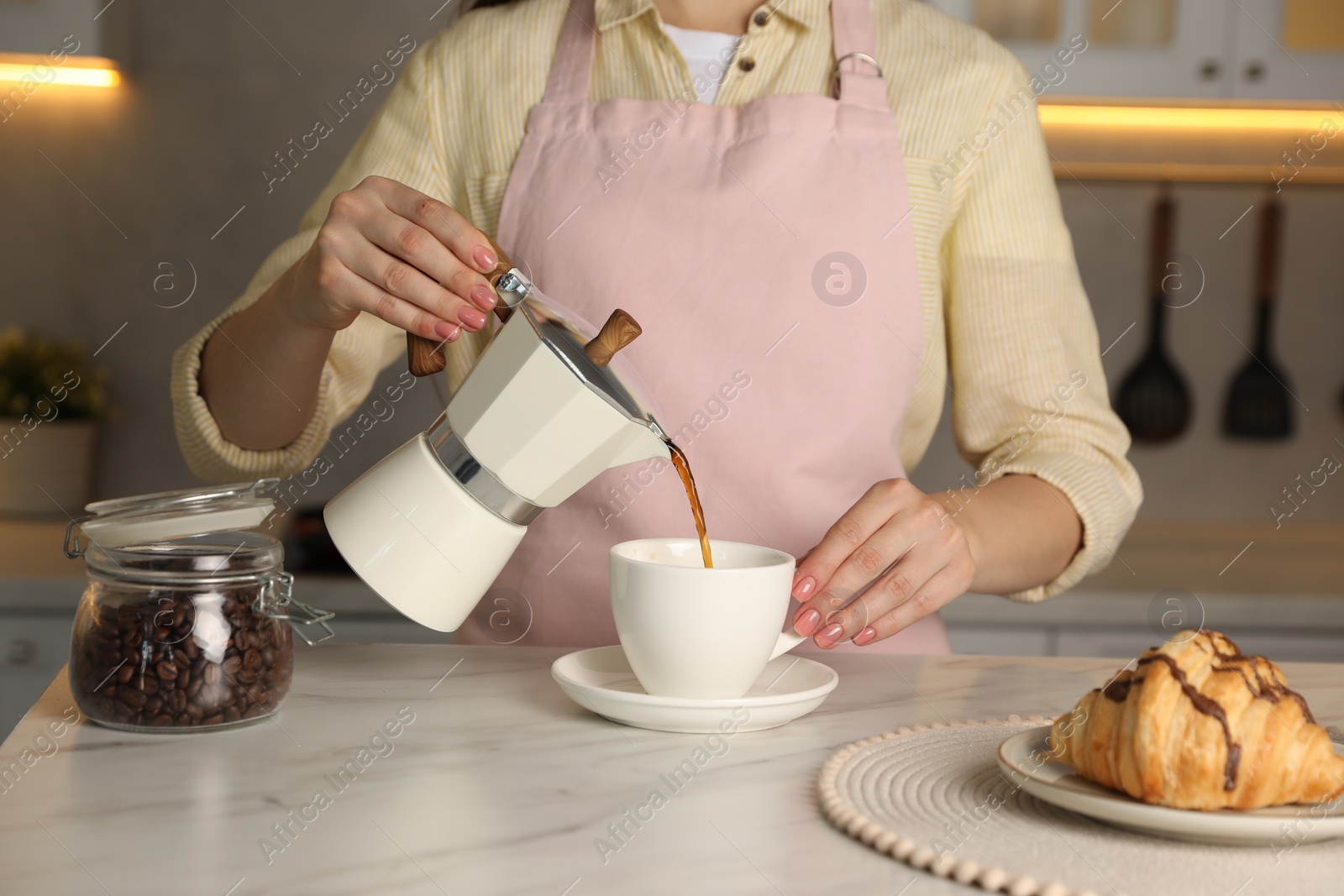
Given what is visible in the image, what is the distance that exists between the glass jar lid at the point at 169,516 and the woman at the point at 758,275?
0.27 m

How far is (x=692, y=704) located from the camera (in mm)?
688

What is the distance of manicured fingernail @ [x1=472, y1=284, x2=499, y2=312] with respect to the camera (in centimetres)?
72

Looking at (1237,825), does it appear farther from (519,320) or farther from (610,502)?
(610,502)

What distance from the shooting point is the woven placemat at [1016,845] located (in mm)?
494

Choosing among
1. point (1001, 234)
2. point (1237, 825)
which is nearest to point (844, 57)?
point (1001, 234)

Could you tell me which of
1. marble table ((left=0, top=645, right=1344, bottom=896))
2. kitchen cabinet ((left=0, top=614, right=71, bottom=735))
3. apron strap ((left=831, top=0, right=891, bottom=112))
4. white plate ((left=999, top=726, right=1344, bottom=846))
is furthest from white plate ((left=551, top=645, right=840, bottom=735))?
kitchen cabinet ((left=0, top=614, right=71, bottom=735))

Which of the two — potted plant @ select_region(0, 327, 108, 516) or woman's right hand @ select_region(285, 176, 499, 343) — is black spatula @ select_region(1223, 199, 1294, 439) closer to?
woman's right hand @ select_region(285, 176, 499, 343)

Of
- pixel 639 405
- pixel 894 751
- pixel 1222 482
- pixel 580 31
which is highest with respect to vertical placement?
pixel 580 31

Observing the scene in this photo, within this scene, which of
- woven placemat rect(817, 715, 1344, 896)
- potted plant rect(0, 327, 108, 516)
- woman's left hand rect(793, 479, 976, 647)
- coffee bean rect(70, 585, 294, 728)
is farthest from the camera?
potted plant rect(0, 327, 108, 516)

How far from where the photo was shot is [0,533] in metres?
2.10

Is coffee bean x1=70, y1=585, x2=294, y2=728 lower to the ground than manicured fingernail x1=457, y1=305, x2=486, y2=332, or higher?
lower

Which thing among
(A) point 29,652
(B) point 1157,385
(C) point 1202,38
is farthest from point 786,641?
(B) point 1157,385

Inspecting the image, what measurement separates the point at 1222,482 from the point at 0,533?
2217mm

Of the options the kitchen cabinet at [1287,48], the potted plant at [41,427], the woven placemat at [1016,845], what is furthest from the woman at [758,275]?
the potted plant at [41,427]
